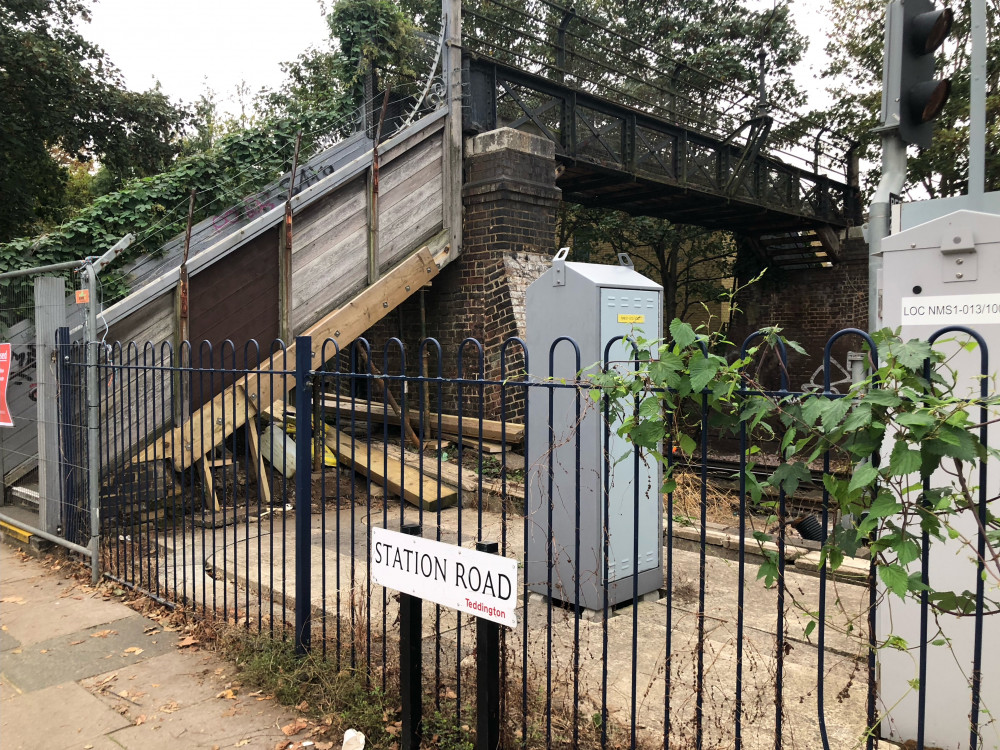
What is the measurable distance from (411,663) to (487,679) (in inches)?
16.1

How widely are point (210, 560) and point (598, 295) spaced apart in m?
3.75

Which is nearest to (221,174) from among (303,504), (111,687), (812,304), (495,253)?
(495,253)

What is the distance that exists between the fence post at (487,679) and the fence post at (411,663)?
14.0 inches

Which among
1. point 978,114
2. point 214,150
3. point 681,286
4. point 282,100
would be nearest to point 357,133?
point 214,150

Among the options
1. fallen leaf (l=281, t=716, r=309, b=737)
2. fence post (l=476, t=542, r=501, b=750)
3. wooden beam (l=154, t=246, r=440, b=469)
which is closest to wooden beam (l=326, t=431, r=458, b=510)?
wooden beam (l=154, t=246, r=440, b=469)

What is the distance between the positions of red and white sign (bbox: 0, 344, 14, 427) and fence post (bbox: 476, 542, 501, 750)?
512 centimetres

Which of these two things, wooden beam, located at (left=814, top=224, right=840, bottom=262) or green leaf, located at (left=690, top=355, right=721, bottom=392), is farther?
wooden beam, located at (left=814, top=224, right=840, bottom=262)

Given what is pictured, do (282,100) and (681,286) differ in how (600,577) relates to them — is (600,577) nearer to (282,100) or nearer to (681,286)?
(282,100)

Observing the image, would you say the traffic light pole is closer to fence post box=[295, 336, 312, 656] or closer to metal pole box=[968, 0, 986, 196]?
metal pole box=[968, 0, 986, 196]

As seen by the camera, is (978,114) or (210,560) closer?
(978,114)

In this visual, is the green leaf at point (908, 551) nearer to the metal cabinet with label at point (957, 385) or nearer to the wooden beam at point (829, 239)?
the metal cabinet with label at point (957, 385)

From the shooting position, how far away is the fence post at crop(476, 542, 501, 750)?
109 inches

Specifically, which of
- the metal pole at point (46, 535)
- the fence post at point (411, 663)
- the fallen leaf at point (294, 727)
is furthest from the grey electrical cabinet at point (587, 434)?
the metal pole at point (46, 535)

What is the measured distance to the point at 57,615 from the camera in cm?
497
